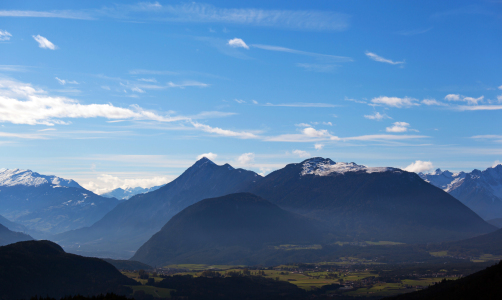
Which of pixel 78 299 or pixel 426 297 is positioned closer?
pixel 78 299

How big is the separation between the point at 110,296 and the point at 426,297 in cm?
12873

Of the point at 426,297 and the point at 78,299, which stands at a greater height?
the point at 78,299

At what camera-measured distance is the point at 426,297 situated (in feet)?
602

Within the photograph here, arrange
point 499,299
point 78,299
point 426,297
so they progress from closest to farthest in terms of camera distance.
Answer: point 78,299 < point 499,299 < point 426,297

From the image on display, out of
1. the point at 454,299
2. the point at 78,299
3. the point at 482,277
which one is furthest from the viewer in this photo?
the point at 482,277

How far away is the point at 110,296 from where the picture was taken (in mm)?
135625

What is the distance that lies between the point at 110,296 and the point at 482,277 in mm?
138949

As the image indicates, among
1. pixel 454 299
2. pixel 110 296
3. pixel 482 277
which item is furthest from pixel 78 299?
pixel 482 277

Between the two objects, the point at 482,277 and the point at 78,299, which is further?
the point at 482,277

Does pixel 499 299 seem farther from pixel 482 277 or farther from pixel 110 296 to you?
pixel 110 296

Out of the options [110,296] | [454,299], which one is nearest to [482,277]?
[454,299]

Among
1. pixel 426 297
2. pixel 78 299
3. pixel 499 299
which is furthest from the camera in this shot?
pixel 426 297

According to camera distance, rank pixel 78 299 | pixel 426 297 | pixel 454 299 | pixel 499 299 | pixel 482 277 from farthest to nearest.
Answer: pixel 426 297, pixel 482 277, pixel 454 299, pixel 499 299, pixel 78 299

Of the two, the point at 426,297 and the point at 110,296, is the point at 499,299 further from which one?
the point at 110,296
